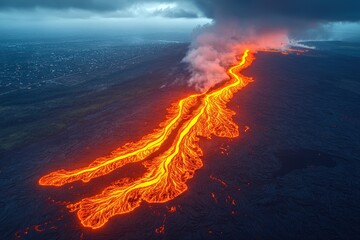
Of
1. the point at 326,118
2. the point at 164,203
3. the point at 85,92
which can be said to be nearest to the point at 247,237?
the point at 164,203

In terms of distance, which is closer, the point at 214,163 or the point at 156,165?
the point at 156,165

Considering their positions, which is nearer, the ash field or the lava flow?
the ash field

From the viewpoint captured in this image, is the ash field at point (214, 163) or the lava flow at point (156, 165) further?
the lava flow at point (156, 165)
